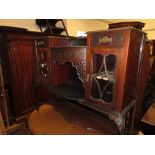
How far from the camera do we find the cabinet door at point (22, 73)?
70.9 inches

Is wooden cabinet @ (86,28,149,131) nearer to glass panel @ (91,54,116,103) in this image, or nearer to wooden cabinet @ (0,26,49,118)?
glass panel @ (91,54,116,103)

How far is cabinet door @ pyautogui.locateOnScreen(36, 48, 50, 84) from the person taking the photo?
64.8 inches

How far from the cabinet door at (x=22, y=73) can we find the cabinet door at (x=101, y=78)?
1.16 meters

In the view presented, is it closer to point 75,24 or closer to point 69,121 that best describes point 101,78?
point 69,121

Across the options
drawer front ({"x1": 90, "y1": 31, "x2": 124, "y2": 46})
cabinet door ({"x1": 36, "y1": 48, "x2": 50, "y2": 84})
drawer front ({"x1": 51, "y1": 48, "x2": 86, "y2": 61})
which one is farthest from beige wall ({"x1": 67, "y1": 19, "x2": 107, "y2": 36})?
drawer front ({"x1": 90, "y1": 31, "x2": 124, "y2": 46})

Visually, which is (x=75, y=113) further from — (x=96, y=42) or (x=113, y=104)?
(x=96, y=42)

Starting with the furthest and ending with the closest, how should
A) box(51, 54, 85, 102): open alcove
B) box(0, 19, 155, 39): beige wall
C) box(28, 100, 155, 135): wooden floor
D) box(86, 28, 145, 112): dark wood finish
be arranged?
1. box(0, 19, 155, 39): beige wall
2. box(28, 100, 155, 135): wooden floor
3. box(51, 54, 85, 102): open alcove
4. box(86, 28, 145, 112): dark wood finish

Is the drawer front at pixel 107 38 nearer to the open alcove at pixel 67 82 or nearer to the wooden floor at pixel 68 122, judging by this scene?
the open alcove at pixel 67 82

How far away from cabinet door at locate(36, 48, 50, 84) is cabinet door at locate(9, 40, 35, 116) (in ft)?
0.89

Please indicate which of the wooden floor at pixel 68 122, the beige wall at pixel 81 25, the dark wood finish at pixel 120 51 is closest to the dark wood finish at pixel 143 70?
the dark wood finish at pixel 120 51

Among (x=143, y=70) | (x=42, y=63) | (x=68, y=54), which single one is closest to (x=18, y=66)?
(x=42, y=63)

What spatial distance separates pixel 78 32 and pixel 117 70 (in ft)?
8.22

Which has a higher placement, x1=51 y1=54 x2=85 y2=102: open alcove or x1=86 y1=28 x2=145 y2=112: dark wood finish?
x1=86 y1=28 x2=145 y2=112: dark wood finish
